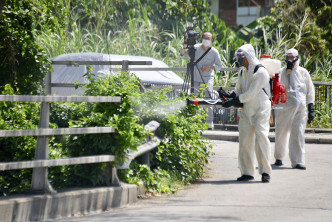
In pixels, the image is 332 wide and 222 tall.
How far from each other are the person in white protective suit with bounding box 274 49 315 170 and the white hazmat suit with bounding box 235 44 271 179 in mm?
1835

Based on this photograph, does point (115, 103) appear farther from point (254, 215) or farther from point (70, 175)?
point (254, 215)

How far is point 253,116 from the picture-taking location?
10.7m

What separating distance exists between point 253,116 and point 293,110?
2.04 meters

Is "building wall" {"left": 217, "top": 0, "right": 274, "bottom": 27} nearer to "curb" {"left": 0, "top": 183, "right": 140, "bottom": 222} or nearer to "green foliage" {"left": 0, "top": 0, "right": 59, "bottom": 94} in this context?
"green foliage" {"left": 0, "top": 0, "right": 59, "bottom": 94}

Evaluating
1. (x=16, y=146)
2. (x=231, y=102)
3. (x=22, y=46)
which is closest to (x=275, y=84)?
(x=231, y=102)

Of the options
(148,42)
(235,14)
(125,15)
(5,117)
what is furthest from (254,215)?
(235,14)

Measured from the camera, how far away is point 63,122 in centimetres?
1032

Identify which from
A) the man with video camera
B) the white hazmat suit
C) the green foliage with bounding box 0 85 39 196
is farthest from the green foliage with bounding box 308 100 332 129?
the green foliage with bounding box 0 85 39 196

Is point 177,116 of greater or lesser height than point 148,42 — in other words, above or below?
below

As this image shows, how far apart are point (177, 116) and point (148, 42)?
1403 centimetres

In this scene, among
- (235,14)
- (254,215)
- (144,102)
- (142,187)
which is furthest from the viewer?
(235,14)

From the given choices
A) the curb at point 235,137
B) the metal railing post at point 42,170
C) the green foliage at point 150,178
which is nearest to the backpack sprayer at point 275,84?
the green foliage at point 150,178

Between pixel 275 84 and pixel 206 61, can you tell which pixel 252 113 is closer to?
pixel 275 84

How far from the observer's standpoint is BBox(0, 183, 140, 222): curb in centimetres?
714
